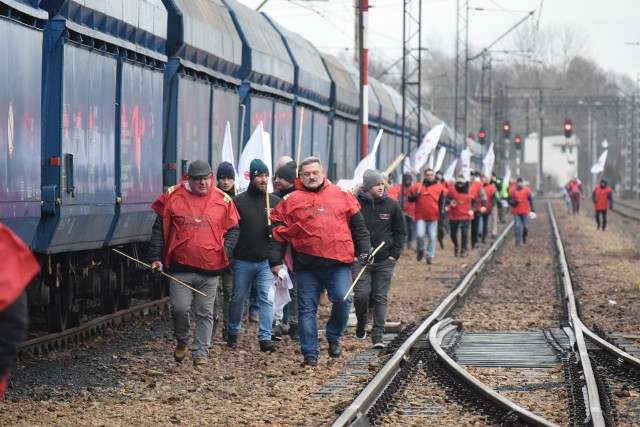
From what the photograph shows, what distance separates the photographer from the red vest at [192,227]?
1111 centimetres

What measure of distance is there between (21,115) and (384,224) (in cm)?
401

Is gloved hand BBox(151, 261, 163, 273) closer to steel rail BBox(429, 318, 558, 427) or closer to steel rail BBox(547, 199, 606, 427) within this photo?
steel rail BBox(429, 318, 558, 427)

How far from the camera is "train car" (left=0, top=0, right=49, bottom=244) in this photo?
9773 millimetres

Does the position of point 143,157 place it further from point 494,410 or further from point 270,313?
point 494,410

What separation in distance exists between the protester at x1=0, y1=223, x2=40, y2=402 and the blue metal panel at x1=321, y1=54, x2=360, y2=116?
22.7 m

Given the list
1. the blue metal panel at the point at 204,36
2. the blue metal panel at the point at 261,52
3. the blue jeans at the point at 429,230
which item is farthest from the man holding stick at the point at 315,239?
the blue jeans at the point at 429,230

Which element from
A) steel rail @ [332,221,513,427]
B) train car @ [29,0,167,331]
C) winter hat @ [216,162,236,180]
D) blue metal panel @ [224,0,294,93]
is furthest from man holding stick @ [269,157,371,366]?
blue metal panel @ [224,0,294,93]

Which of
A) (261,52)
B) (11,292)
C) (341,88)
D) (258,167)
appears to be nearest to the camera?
(11,292)

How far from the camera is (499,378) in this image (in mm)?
10758

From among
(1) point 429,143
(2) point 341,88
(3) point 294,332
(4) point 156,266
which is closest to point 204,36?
(3) point 294,332

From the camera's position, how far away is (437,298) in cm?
1891

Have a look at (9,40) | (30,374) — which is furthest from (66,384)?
(9,40)

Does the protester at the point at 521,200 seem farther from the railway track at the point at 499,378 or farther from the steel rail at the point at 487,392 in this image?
the steel rail at the point at 487,392

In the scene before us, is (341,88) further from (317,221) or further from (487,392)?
(487,392)
